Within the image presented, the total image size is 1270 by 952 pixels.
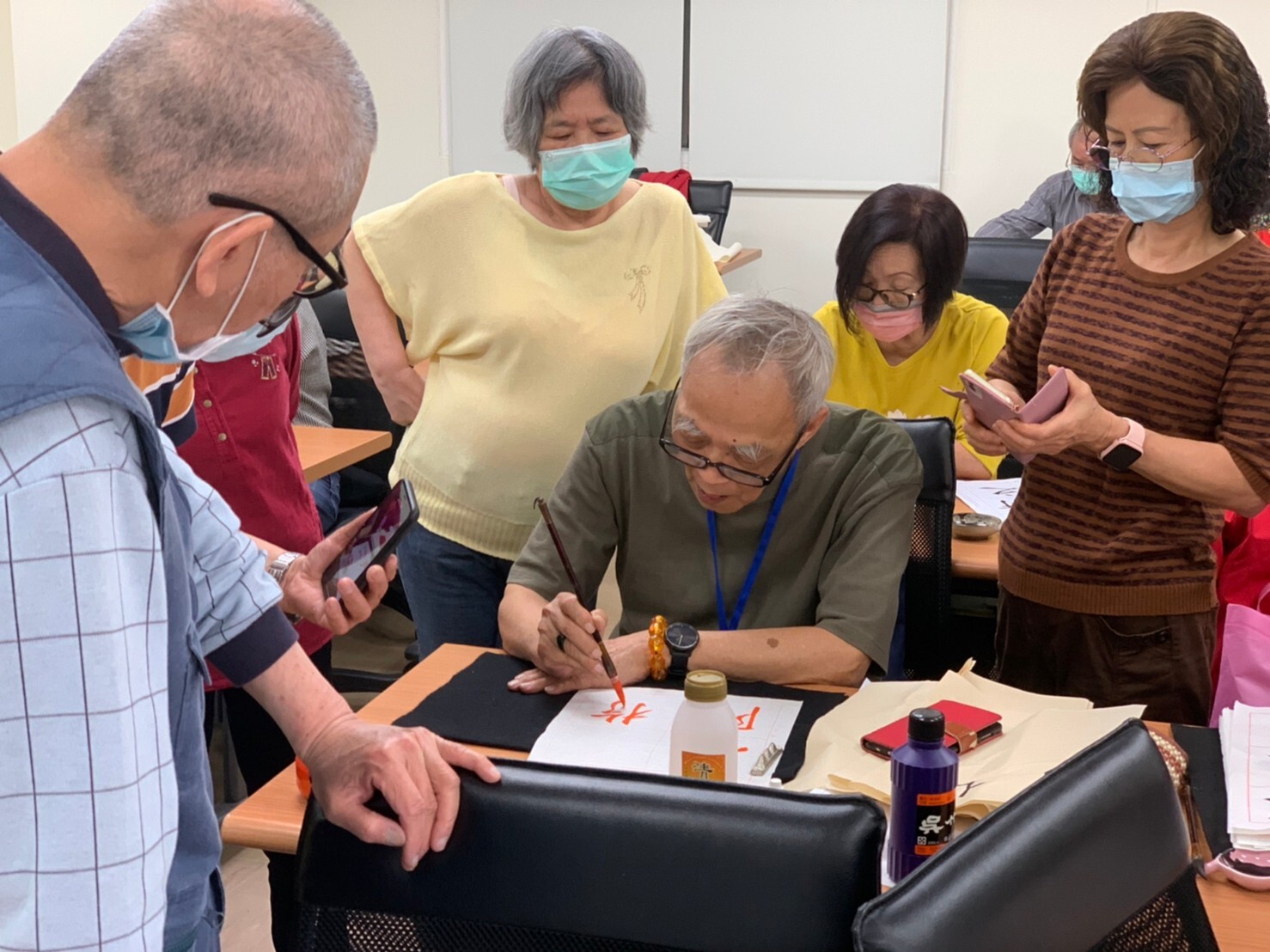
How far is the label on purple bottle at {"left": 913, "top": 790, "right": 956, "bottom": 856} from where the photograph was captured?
4.17 feet

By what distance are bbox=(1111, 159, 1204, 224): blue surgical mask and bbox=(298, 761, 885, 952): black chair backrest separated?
1.35m

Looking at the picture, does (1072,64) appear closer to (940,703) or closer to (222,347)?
(940,703)

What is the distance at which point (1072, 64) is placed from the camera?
6.28 metres

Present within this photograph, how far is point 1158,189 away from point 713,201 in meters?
4.67

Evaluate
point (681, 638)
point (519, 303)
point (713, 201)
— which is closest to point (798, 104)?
point (713, 201)

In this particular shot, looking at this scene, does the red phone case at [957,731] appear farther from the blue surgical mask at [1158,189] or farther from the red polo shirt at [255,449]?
the red polo shirt at [255,449]

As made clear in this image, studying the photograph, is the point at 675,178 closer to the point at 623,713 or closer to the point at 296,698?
the point at 623,713

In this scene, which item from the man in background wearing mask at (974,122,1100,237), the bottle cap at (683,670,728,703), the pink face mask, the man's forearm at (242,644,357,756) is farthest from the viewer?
the man in background wearing mask at (974,122,1100,237)

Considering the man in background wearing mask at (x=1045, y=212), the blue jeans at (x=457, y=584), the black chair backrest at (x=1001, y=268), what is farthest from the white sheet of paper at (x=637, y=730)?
the man in background wearing mask at (x=1045, y=212)

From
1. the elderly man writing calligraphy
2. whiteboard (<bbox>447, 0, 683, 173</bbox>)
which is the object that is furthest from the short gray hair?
whiteboard (<bbox>447, 0, 683, 173</bbox>)

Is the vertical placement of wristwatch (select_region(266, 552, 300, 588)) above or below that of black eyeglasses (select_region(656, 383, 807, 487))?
below

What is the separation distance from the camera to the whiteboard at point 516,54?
6832 millimetres

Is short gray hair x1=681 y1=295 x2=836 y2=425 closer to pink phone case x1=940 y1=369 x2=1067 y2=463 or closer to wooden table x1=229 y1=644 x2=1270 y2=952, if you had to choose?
pink phone case x1=940 y1=369 x2=1067 y2=463

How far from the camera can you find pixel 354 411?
376 cm
